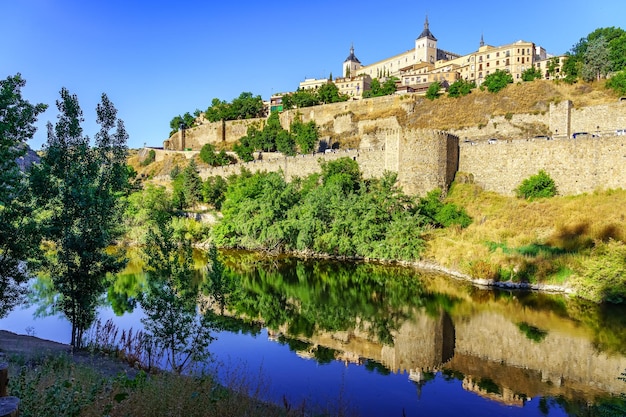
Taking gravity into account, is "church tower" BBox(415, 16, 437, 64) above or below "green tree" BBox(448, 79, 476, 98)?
above

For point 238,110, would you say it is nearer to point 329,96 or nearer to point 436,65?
point 329,96

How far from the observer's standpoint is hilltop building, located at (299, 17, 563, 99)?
62906 millimetres

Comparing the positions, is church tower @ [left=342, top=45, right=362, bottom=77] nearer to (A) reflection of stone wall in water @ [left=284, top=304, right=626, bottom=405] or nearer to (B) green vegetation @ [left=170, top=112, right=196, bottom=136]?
(B) green vegetation @ [left=170, top=112, right=196, bottom=136]

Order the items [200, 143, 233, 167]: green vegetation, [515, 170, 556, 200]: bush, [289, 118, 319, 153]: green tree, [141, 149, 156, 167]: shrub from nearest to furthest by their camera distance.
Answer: [515, 170, 556, 200]: bush
[289, 118, 319, 153]: green tree
[200, 143, 233, 167]: green vegetation
[141, 149, 156, 167]: shrub

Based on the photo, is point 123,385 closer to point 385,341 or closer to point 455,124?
point 385,341

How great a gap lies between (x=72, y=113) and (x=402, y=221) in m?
17.3

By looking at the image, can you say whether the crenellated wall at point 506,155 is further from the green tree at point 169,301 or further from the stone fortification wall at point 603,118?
the green tree at point 169,301

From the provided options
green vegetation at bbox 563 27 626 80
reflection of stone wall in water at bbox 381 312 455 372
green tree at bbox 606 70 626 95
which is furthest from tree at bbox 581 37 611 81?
reflection of stone wall in water at bbox 381 312 455 372

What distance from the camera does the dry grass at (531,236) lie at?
57.8ft

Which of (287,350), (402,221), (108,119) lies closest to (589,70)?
(402,221)

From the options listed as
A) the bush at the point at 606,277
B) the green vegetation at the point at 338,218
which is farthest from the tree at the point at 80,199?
the green vegetation at the point at 338,218

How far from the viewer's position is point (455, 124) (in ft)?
141

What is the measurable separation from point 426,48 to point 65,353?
84360 millimetres

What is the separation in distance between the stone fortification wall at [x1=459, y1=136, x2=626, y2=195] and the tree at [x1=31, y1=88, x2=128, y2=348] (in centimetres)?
2153
